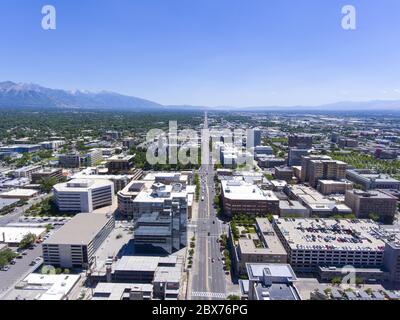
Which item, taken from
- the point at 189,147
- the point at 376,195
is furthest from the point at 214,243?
the point at 189,147

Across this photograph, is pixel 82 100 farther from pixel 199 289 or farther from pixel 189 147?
pixel 199 289

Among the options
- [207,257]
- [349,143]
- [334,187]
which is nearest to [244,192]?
[207,257]

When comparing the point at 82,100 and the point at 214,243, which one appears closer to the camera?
the point at 214,243

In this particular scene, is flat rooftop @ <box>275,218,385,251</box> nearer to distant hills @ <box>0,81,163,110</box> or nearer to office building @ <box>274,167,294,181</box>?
office building @ <box>274,167,294,181</box>

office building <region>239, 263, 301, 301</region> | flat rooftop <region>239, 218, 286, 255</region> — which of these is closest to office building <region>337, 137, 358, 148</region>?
flat rooftop <region>239, 218, 286, 255</region>

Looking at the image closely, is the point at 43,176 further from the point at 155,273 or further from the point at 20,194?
the point at 155,273
